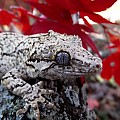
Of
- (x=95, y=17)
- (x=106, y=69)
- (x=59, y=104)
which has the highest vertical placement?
(x=95, y=17)

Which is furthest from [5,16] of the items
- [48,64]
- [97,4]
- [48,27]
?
[97,4]

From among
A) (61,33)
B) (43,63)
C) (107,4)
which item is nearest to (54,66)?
(43,63)

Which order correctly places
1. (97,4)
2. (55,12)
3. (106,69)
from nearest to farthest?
(97,4) → (55,12) → (106,69)

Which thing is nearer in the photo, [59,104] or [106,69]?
[59,104]

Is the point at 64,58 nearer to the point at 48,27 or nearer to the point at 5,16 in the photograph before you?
the point at 48,27

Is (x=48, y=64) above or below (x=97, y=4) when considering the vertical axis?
below

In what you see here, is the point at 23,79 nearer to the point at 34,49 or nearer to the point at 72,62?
the point at 34,49

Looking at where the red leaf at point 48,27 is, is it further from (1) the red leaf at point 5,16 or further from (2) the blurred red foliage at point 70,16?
(1) the red leaf at point 5,16
